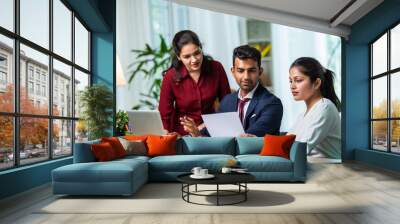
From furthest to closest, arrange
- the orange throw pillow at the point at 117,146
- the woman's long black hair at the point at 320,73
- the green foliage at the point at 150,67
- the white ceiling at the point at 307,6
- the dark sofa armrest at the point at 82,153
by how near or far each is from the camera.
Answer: the green foliage at the point at 150,67 < the woman's long black hair at the point at 320,73 < the white ceiling at the point at 307,6 < the orange throw pillow at the point at 117,146 < the dark sofa armrest at the point at 82,153

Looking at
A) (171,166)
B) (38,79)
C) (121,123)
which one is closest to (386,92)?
(171,166)

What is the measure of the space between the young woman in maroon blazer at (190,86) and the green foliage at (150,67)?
4.79 ft

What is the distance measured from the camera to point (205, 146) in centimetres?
645

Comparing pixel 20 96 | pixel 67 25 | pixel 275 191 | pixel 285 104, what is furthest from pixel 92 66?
pixel 275 191

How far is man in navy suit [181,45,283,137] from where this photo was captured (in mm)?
7562

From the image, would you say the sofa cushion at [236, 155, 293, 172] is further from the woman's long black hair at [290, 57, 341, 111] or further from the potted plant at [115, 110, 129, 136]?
the potted plant at [115, 110, 129, 136]

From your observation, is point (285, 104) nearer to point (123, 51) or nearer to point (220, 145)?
point (220, 145)

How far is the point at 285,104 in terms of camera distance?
905cm

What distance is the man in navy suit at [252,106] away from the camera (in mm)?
7562

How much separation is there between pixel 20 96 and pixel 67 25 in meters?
2.28

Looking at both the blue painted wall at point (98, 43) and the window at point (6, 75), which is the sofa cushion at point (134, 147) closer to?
the blue painted wall at point (98, 43)

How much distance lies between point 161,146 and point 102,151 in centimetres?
114

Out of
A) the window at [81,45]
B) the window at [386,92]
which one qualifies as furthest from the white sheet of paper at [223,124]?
the window at [386,92]

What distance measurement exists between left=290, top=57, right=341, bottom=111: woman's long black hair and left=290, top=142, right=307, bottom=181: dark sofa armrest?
3.16m
